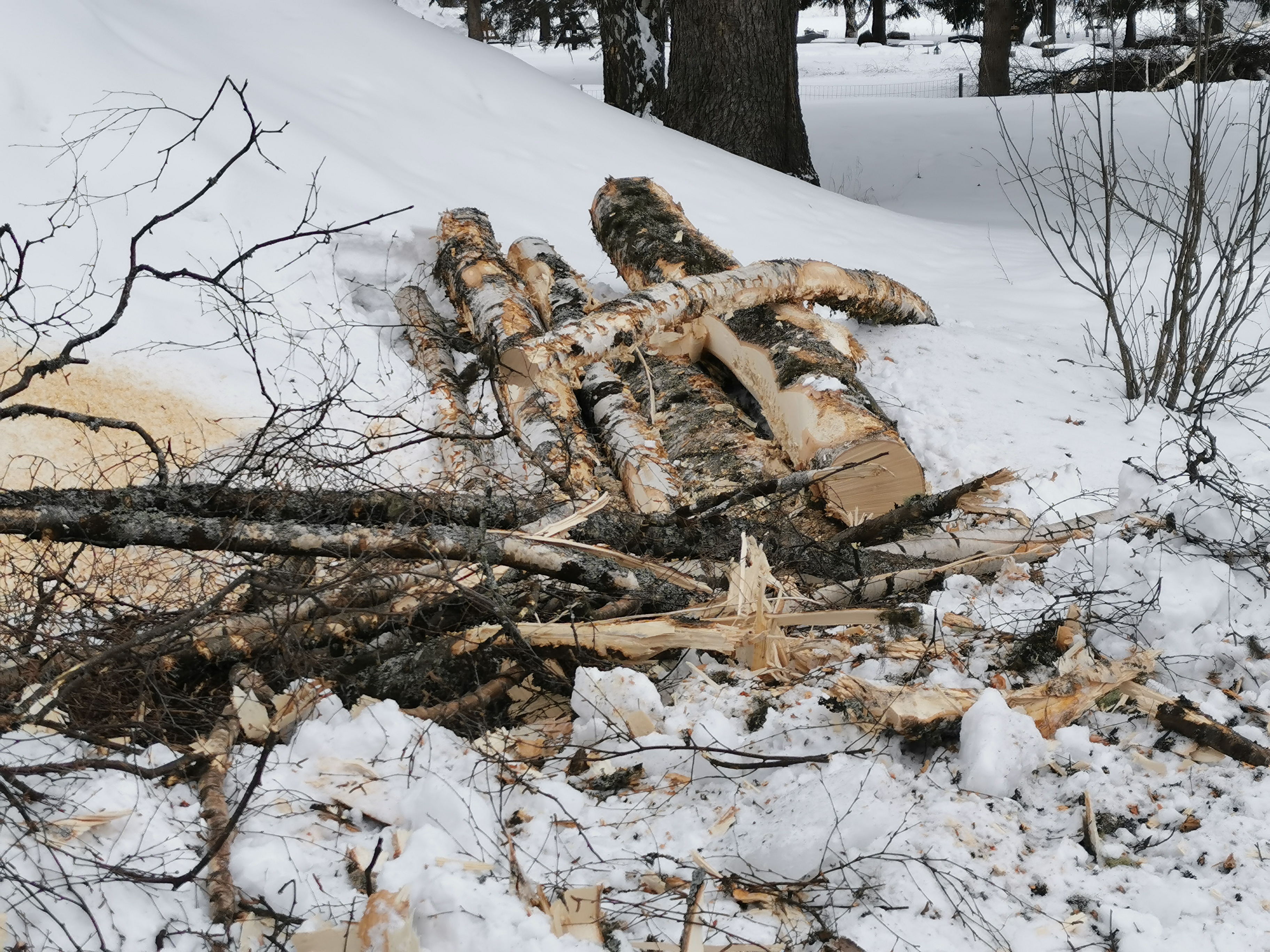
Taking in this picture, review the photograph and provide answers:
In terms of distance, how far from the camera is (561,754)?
88.4 inches

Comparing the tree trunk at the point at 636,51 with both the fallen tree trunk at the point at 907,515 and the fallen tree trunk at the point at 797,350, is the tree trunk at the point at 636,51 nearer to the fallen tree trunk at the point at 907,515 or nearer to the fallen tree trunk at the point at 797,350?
the fallen tree trunk at the point at 797,350

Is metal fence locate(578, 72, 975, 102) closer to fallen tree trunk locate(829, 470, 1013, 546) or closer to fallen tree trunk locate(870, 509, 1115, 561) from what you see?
fallen tree trunk locate(829, 470, 1013, 546)

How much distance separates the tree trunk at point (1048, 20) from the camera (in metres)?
22.3

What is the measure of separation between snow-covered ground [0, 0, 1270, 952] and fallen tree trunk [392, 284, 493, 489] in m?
0.12

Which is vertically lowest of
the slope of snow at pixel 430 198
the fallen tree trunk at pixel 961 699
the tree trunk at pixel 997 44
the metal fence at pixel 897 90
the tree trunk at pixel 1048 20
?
the fallen tree trunk at pixel 961 699

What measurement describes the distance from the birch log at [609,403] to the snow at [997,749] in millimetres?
1376

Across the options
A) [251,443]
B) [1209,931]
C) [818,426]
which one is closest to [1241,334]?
[818,426]

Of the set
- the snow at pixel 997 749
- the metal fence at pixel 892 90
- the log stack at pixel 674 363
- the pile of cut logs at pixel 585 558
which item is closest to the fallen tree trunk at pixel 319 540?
the pile of cut logs at pixel 585 558

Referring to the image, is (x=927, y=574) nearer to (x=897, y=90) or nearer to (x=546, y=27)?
(x=897, y=90)

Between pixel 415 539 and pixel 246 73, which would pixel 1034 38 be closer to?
pixel 246 73

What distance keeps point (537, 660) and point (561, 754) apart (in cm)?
26

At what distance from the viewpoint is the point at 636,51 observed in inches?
393

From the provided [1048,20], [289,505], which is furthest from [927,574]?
[1048,20]

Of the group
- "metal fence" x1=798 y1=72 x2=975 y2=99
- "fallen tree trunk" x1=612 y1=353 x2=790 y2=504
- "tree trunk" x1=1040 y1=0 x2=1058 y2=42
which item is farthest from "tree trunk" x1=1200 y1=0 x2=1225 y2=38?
"tree trunk" x1=1040 y1=0 x2=1058 y2=42
